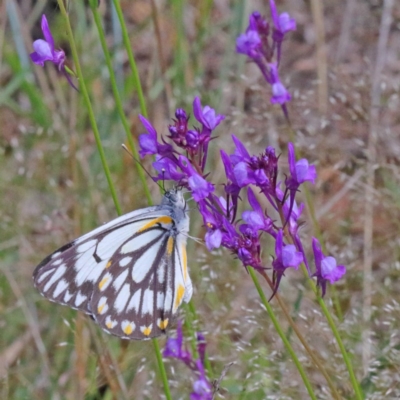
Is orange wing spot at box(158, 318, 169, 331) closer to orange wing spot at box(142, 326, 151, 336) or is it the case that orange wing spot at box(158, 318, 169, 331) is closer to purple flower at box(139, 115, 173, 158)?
orange wing spot at box(142, 326, 151, 336)

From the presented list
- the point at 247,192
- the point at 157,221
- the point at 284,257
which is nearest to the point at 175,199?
the point at 157,221

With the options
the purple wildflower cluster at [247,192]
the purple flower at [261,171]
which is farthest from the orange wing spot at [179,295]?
the purple flower at [261,171]

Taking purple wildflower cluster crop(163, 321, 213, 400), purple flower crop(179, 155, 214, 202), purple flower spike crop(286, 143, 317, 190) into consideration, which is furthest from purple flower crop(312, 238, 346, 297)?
purple wildflower cluster crop(163, 321, 213, 400)

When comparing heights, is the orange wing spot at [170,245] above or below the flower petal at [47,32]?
below

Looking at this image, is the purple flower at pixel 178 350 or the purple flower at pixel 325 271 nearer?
the purple flower at pixel 325 271

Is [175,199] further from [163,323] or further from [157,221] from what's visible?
[163,323]

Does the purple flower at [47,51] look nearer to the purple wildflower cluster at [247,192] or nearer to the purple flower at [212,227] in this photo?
the purple wildflower cluster at [247,192]
